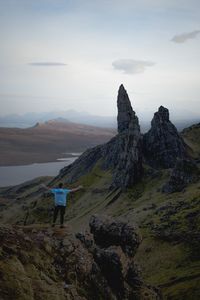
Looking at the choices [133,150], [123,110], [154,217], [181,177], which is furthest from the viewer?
[123,110]

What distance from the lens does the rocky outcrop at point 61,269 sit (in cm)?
2094

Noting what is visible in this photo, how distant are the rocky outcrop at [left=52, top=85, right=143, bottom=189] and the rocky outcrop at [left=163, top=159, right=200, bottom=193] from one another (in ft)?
68.0

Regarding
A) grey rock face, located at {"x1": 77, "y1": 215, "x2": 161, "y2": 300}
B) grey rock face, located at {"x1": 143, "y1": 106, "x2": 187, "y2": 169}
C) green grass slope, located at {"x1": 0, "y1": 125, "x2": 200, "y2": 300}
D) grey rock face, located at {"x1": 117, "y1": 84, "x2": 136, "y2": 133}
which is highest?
grey rock face, located at {"x1": 117, "y1": 84, "x2": 136, "y2": 133}

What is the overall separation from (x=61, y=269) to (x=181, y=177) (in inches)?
2918

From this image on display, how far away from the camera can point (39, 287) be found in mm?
21281

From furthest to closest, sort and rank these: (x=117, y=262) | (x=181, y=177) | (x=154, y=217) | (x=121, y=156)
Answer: (x=121, y=156), (x=181, y=177), (x=154, y=217), (x=117, y=262)

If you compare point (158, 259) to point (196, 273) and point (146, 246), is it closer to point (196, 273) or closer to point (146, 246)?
point (146, 246)

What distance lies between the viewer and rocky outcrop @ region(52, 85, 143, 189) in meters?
118

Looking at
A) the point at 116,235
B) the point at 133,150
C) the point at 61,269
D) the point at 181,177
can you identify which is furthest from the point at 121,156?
the point at 61,269

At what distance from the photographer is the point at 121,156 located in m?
124

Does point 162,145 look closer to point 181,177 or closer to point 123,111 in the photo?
point 123,111

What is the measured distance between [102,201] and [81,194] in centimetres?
1510

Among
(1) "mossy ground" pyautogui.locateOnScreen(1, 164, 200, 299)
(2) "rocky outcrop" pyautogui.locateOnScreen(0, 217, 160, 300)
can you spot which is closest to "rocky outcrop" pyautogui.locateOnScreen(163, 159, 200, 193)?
(1) "mossy ground" pyautogui.locateOnScreen(1, 164, 200, 299)

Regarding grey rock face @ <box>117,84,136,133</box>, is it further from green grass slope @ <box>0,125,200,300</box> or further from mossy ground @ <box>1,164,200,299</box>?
mossy ground @ <box>1,164,200,299</box>
